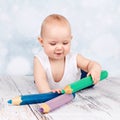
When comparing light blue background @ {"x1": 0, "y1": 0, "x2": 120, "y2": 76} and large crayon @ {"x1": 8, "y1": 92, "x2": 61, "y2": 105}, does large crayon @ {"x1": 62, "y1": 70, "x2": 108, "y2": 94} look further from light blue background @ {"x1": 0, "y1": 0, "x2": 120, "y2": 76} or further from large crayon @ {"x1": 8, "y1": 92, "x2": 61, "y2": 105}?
light blue background @ {"x1": 0, "y1": 0, "x2": 120, "y2": 76}

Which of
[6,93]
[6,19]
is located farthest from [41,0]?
[6,93]

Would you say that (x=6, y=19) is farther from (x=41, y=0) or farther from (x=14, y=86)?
(x=14, y=86)

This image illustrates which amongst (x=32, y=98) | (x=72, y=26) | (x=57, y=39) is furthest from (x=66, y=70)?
(x=72, y=26)

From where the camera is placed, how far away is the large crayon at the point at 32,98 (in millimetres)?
1001

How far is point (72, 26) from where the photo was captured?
1.67 metres

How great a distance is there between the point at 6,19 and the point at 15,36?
0.08 m

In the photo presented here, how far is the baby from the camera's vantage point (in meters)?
1.17

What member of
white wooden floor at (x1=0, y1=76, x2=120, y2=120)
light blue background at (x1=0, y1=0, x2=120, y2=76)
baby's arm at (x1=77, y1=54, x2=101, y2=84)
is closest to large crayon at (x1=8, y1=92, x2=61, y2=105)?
white wooden floor at (x1=0, y1=76, x2=120, y2=120)

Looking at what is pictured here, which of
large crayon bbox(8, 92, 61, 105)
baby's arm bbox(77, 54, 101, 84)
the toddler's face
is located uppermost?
the toddler's face

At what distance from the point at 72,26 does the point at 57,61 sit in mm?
421

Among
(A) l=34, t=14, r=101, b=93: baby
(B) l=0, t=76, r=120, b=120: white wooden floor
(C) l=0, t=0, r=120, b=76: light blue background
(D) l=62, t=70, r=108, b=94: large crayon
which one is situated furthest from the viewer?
(C) l=0, t=0, r=120, b=76: light blue background

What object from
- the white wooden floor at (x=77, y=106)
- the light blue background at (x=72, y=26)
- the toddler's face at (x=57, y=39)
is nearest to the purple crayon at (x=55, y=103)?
the white wooden floor at (x=77, y=106)

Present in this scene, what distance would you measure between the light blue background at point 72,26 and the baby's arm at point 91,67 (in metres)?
0.38

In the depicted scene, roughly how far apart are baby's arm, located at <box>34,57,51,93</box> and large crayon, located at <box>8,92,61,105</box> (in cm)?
9
